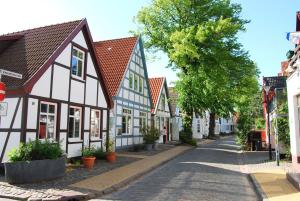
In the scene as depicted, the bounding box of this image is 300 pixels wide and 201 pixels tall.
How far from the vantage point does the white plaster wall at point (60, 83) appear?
531 inches

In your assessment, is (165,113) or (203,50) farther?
(165,113)

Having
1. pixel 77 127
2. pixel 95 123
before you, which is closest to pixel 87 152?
pixel 77 127

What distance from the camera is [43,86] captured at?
12.7m

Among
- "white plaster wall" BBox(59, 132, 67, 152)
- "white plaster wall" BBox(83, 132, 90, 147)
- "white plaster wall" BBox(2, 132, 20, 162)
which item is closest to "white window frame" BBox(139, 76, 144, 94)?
"white plaster wall" BBox(83, 132, 90, 147)

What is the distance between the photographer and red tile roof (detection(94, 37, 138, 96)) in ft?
71.7

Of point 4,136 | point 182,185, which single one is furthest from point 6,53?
point 182,185

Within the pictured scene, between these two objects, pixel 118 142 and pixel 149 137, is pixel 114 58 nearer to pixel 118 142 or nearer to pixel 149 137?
pixel 118 142

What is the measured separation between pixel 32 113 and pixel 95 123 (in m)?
5.70

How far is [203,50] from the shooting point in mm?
27328

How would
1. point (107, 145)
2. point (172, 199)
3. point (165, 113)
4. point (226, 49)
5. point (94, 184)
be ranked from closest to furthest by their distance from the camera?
point (172, 199) → point (94, 184) → point (107, 145) → point (226, 49) → point (165, 113)

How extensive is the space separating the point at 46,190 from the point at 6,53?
8001mm

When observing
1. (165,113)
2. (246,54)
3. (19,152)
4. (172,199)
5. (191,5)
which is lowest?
(172,199)

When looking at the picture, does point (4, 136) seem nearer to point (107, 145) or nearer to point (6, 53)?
point (6, 53)

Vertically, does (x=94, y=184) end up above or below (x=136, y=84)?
below
